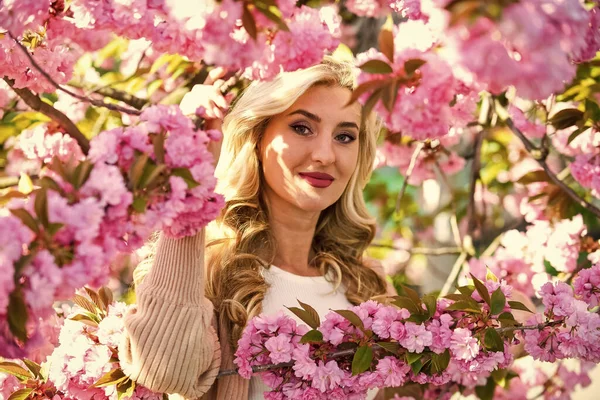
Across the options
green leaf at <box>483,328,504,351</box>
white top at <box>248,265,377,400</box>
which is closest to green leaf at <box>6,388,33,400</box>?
white top at <box>248,265,377,400</box>

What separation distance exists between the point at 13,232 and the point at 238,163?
124cm

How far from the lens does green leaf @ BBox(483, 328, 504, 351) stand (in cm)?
202

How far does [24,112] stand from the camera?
9.56 feet

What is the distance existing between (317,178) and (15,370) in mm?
979

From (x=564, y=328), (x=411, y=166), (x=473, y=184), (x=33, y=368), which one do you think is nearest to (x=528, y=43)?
(x=564, y=328)

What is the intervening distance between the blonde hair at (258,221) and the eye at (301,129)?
0.06 m

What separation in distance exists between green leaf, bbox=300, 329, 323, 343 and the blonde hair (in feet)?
1.13

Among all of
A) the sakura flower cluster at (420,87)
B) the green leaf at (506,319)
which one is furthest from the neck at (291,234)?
the sakura flower cluster at (420,87)

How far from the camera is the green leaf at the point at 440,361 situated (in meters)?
2.06

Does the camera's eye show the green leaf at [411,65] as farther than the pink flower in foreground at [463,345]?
No

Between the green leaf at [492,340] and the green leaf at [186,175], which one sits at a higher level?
the green leaf at [186,175]

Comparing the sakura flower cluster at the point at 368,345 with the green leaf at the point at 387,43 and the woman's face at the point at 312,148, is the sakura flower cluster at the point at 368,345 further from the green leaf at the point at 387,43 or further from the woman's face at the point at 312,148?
the green leaf at the point at 387,43

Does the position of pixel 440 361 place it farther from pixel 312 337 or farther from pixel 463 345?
pixel 312 337

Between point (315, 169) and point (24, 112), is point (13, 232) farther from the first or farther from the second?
point (24, 112)
